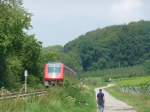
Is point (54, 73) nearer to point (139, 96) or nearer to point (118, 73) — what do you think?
point (139, 96)

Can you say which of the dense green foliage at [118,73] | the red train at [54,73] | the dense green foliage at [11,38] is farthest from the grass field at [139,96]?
the dense green foliage at [118,73]

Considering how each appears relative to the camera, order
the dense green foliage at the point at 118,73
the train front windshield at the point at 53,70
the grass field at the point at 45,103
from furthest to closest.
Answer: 1. the dense green foliage at the point at 118,73
2. the train front windshield at the point at 53,70
3. the grass field at the point at 45,103

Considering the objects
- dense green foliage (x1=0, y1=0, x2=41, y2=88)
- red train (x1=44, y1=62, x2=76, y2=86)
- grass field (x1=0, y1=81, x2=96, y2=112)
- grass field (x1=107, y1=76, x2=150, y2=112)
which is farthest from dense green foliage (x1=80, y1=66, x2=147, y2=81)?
grass field (x1=0, y1=81, x2=96, y2=112)

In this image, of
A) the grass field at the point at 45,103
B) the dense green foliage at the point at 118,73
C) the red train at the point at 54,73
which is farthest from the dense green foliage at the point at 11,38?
the dense green foliage at the point at 118,73

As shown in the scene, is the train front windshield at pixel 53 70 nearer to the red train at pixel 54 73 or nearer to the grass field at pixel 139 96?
the red train at pixel 54 73

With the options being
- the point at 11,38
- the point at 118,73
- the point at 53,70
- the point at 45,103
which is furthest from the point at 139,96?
the point at 118,73

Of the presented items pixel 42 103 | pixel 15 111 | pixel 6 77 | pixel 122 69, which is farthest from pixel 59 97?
pixel 122 69

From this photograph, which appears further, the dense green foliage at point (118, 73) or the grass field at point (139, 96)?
the dense green foliage at point (118, 73)

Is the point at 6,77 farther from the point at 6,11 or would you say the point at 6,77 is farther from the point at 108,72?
the point at 108,72

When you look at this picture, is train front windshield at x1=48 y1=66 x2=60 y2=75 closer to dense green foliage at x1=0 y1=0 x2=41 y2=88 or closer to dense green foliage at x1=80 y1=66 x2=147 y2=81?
dense green foliage at x1=0 y1=0 x2=41 y2=88

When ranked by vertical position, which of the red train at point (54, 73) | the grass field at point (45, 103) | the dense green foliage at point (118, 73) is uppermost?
the dense green foliage at point (118, 73)

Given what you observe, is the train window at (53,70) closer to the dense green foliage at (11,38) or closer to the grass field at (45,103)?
the dense green foliage at (11,38)

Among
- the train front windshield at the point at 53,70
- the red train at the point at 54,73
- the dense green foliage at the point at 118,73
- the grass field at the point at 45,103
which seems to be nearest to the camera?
the grass field at the point at 45,103

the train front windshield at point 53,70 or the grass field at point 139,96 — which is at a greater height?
the train front windshield at point 53,70
